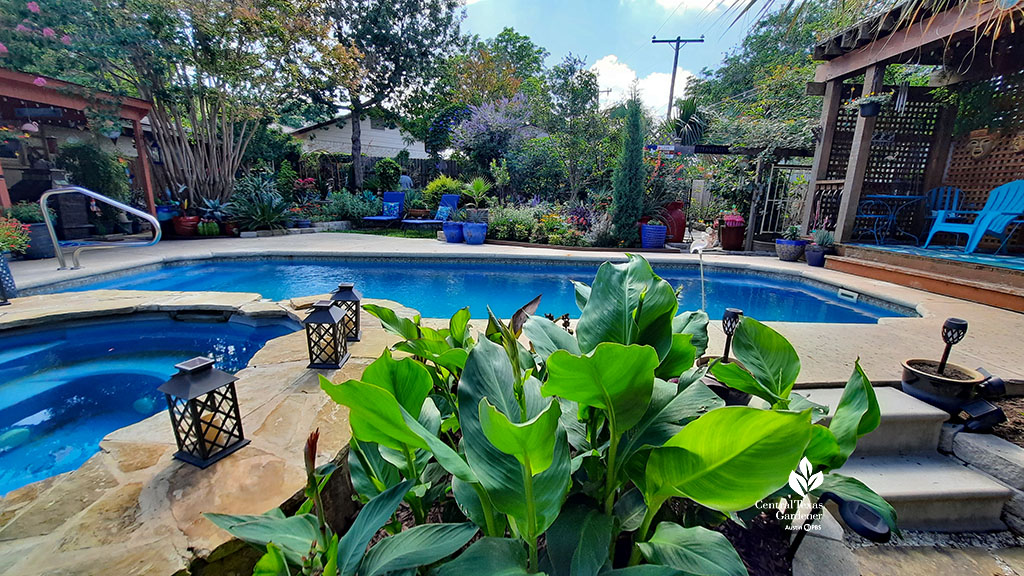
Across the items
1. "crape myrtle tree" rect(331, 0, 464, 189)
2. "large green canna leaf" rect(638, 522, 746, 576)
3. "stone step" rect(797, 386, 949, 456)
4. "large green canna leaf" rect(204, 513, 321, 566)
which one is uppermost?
"crape myrtle tree" rect(331, 0, 464, 189)

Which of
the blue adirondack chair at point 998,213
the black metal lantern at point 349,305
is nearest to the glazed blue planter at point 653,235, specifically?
the blue adirondack chair at point 998,213

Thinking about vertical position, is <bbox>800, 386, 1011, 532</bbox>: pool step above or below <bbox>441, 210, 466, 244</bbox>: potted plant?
below

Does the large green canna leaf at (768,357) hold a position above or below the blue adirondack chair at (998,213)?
below

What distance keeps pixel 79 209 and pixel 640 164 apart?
10319 millimetres

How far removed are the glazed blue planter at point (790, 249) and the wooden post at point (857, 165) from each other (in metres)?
0.52

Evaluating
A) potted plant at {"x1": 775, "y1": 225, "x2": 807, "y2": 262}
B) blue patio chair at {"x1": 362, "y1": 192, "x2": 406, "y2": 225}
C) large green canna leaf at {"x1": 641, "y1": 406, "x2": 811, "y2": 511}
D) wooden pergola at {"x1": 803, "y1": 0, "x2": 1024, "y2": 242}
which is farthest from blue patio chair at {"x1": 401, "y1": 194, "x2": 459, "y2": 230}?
large green canna leaf at {"x1": 641, "y1": 406, "x2": 811, "y2": 511}

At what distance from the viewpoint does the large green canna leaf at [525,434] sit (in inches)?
17.1

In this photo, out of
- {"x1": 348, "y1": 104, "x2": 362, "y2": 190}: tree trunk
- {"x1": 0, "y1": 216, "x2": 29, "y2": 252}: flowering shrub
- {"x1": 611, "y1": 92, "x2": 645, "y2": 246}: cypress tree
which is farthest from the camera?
{"x1": 348, "y1": 104, "x2": 362, "y2": 190}: tree trunk

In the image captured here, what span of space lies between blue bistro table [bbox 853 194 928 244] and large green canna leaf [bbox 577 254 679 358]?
7676 mm

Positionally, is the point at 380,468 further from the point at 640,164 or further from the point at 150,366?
the point at 640,164

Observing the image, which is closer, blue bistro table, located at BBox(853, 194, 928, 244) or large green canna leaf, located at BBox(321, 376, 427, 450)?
large green canna leaf, located at BBox(321, 376, 427, 450)

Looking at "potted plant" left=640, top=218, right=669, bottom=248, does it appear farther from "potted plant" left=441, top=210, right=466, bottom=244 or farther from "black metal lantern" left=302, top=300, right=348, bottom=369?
"black metal lantern" left=302, top=300, right=348, bottom=369

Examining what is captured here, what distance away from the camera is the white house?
1684 cm

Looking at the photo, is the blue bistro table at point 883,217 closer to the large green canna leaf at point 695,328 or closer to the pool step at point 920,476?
the pool step at point 920,476
